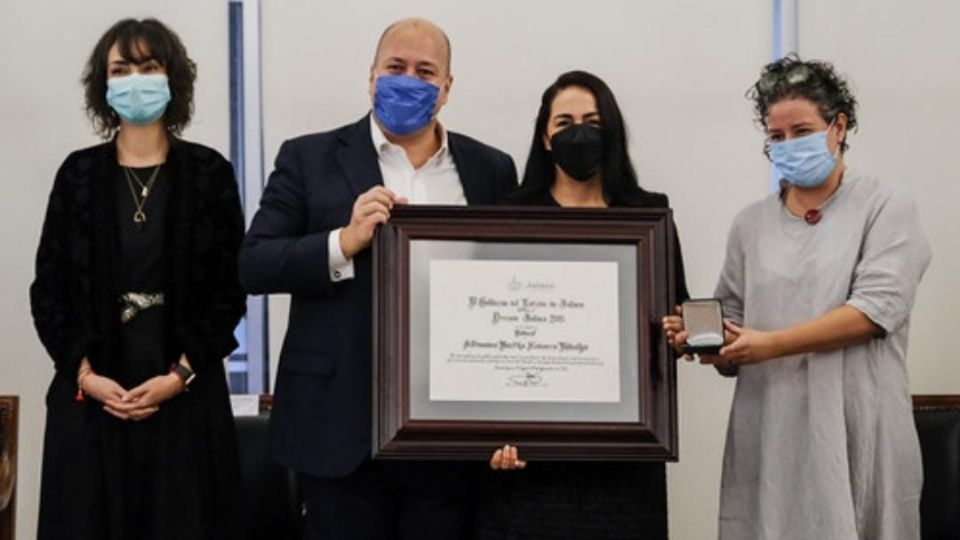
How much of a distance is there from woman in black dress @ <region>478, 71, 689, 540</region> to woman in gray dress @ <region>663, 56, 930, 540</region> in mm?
230

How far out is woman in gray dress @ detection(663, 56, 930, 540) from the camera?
6.89 ft

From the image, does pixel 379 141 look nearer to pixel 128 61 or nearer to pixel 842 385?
pixel 128 61

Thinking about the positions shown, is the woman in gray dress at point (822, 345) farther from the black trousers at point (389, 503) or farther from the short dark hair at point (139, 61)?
the short dark hair at point (139, 61)

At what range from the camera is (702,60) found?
3348 mm

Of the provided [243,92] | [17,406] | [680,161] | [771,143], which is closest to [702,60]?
[680,161]

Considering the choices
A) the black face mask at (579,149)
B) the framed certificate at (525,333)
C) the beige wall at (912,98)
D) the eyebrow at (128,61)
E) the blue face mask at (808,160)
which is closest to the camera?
the framed certificate at (525,333)

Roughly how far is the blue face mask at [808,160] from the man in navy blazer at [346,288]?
634 mm

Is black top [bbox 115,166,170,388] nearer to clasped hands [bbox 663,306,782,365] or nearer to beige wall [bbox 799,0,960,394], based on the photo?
clasped hands [bbox 663,306,782,365]

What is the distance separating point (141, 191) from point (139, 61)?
286mm

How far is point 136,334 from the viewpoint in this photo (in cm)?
229

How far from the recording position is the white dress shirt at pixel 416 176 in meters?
2.13

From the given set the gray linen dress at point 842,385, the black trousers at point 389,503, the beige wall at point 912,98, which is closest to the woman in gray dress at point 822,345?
the gray linen dress at point 842,385

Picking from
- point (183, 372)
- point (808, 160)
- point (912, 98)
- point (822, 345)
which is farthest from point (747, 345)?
point (912, 98)
